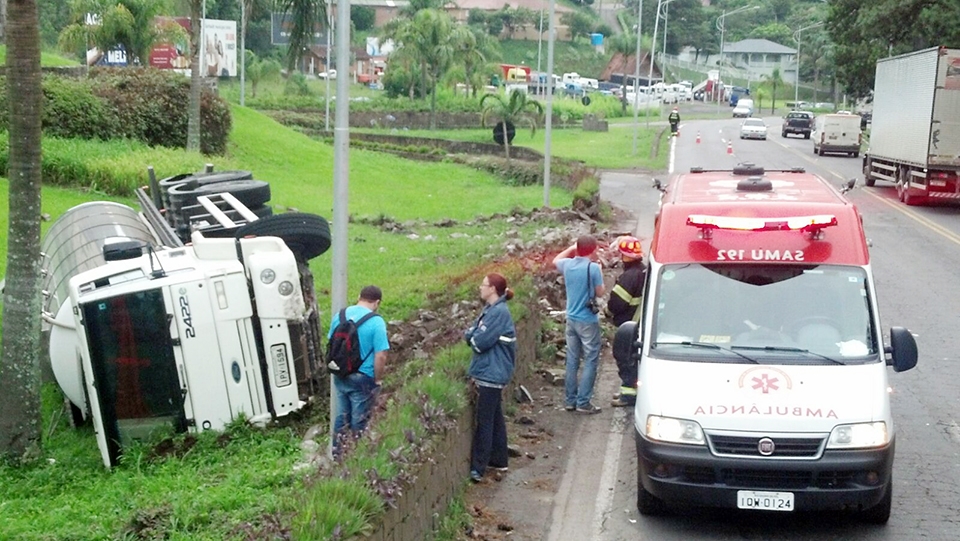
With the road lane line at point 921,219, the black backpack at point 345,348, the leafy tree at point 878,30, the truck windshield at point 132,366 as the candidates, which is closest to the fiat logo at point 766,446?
the black backpack at point 345,348

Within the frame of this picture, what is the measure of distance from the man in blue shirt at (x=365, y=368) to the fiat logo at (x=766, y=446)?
10.5ft

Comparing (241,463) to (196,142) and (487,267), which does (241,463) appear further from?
(196,142)

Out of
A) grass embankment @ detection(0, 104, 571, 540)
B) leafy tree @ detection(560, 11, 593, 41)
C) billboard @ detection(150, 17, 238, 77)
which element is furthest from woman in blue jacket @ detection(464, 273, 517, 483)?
leafy tree @ detection(560, 11, 593, 41)

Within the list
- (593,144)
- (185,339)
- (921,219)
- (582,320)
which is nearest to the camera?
(185,339)

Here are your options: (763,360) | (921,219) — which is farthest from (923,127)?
(763,360)

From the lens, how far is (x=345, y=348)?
9.50 m

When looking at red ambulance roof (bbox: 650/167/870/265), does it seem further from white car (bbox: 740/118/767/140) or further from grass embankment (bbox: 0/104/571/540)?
white car (bbox: 740/118/767/140)

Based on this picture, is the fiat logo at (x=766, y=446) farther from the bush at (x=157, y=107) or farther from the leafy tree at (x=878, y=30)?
the leafy tree at (x=878, y=30)

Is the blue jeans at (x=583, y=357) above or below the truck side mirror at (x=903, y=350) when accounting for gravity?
below

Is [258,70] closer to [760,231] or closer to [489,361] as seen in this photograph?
[489,361]

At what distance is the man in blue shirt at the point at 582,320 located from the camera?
11625mm

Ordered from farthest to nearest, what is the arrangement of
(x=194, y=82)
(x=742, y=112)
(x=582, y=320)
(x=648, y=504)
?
(x=742, y=112) < (x=194, y=82) < (x=582, y=320) < (x=648, y=504)

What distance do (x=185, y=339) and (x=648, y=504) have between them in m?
4.28

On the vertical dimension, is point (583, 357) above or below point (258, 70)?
below
